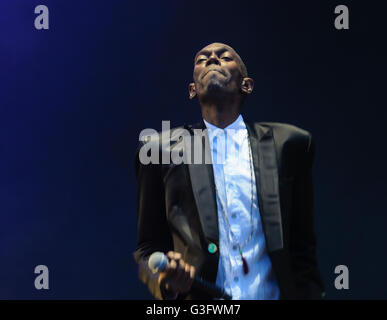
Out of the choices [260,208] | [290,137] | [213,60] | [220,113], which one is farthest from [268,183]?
[213,60]

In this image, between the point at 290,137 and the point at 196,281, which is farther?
the point at 290,137

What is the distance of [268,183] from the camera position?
2.06 metres

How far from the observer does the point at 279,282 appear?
1.98 m

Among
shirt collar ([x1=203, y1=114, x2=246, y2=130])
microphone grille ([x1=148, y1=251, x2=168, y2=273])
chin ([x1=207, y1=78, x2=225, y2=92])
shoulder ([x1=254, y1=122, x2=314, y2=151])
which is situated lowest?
microphone grille ([x1=148, y1=251, x2=168, y2=273])

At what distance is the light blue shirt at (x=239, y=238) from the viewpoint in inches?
77.9

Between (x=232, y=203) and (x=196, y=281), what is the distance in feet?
1.23

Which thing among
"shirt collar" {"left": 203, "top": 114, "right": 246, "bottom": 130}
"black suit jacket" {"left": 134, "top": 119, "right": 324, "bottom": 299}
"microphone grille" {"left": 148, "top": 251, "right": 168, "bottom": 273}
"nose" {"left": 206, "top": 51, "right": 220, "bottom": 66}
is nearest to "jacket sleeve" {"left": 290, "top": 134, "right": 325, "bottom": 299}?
"black suit jacket" {"left": 134, "top": 119, "right": 324, "bottom": 299}

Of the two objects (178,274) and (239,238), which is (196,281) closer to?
(178,274)

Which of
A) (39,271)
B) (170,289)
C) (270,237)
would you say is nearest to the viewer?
(170,289)

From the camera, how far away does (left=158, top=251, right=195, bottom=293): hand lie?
5.68 feet

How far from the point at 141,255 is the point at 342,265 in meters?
1.26

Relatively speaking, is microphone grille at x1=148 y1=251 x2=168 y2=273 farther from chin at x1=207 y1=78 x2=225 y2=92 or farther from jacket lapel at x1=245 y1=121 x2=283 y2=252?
chin at x1=207 y1=78 x2=225 y2=92

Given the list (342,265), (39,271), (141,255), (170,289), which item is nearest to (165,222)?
(141,255)
